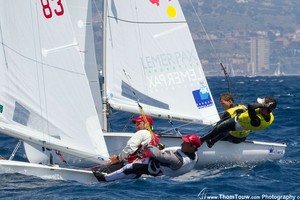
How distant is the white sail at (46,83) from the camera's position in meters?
10.7

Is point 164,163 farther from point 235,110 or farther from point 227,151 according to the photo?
point 227,151

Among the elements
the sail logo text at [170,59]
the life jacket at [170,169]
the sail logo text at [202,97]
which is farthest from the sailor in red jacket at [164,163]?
the sail logo text at [170,59]

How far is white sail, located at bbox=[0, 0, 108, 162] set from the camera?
10.7 metres

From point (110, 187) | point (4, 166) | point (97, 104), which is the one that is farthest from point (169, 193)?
point (97, 104)

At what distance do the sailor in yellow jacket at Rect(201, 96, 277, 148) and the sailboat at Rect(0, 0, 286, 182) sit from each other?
0.48 metres

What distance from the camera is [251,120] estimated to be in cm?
1209

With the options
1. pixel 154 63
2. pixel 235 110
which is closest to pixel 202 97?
pixel 154 63

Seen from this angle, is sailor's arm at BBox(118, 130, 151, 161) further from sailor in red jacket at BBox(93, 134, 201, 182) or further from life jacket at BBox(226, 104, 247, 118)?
life jacket at BBox(226, 104, 247, 118)

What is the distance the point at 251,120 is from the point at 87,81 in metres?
2.44

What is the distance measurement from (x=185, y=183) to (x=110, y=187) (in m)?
0.92

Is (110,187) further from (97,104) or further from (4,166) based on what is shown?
(97,104)

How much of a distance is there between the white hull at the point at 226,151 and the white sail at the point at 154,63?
3.93 feet

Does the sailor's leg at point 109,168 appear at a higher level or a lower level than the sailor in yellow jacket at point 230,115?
lower

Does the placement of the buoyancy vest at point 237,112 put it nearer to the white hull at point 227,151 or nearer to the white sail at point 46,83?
the white hull at point 227,151
